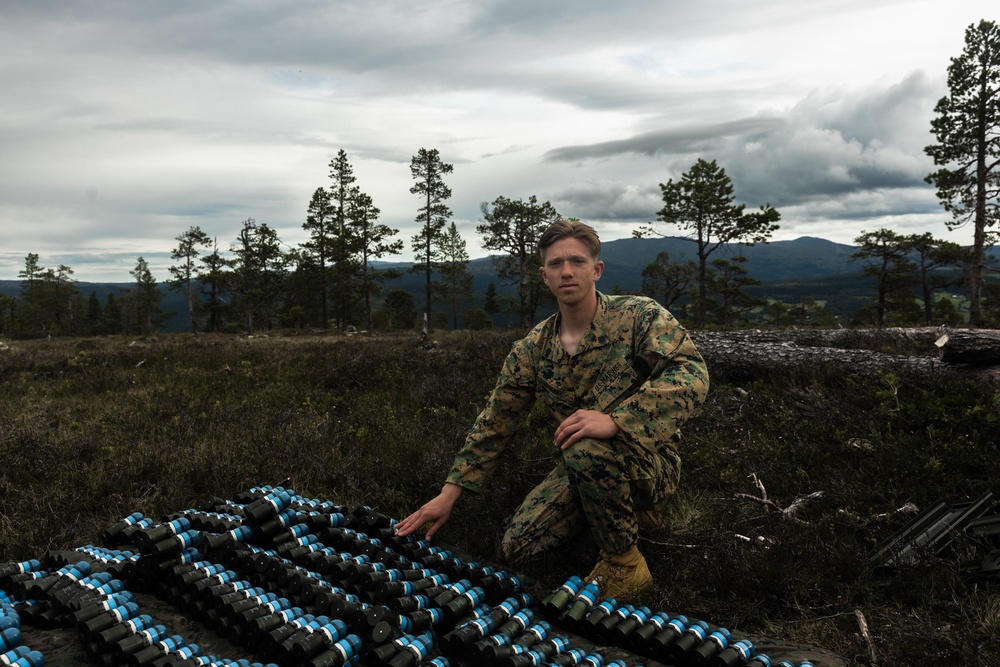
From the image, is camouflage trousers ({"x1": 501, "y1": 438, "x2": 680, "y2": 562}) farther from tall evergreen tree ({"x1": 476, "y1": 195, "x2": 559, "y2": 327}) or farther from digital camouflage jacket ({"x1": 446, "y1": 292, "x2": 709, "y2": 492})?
tall evergreen tree ({"x1": 476, "y1": 195, "x2": 559, "y2": 327})

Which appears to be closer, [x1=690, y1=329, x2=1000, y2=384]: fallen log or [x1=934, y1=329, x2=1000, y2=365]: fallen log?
[x1=934, y1=329, x2=1000, y2=365]: fallen log

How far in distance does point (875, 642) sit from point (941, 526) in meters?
1.34

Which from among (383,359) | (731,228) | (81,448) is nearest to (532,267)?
(731,228)

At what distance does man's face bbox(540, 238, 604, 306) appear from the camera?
3.63 m

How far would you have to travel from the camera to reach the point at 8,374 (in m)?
11.5

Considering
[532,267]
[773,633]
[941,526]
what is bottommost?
[773,633]

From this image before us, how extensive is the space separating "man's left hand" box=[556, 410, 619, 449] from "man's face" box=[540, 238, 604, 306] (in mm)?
848

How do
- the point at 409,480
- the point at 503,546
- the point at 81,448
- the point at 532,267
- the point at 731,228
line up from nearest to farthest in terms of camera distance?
the point at 503,546, the point at 409,480, the point at 81,448, the point at 731,228, the point at 532,267

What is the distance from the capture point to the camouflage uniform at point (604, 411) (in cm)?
329

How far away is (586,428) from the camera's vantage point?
124 inches

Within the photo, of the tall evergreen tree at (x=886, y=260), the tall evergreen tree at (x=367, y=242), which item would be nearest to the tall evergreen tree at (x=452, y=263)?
the tall evergreen tree at (x=367, y=242)

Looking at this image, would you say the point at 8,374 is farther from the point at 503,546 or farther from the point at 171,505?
the point at 503,546

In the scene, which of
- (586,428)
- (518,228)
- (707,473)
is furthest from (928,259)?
(586,428)

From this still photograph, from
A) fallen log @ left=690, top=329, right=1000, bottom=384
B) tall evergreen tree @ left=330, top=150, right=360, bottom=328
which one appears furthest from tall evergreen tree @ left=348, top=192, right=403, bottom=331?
fallen log @ left=690, top=329, right=1000, bottom=384
